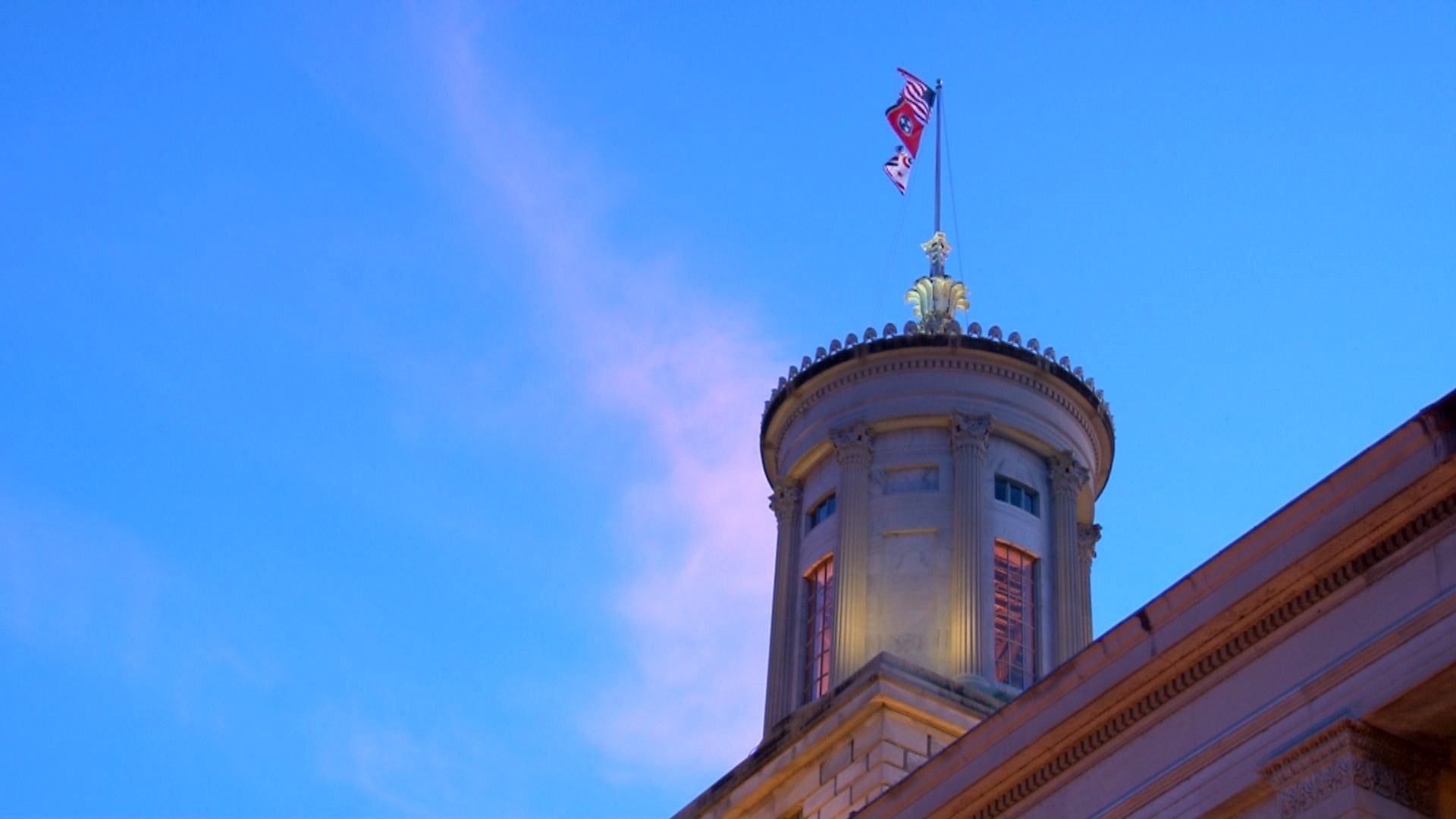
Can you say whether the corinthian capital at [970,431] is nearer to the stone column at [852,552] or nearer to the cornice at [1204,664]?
the stone column at [852,552]

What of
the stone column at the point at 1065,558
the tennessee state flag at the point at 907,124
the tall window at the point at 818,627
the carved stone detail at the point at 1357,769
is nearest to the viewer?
the carved stone detail at the point at 1357,769

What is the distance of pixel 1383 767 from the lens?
2062 centimetres

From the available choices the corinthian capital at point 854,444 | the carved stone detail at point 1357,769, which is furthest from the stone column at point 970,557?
the carved stone detail at point 1357,769

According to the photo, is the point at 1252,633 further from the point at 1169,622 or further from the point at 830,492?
the point at 830,492

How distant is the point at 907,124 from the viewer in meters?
53.5

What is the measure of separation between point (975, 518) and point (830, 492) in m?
3.57

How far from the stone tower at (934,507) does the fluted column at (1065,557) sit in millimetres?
35

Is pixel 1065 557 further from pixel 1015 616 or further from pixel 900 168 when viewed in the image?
pixel 900 168

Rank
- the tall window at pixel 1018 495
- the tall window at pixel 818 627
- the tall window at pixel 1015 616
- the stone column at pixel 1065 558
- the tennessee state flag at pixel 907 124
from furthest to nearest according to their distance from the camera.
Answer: the tennessee state flag at pixel 907 124 < the tall window at pixel 1018 495 < the stone column at pixel 1065 558 < the tall window at pixel 818 627 < the tall window at pixel 1015 616

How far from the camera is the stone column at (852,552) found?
40156mm

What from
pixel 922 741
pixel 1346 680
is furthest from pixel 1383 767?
pixel 922 741

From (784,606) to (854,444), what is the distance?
3.53m

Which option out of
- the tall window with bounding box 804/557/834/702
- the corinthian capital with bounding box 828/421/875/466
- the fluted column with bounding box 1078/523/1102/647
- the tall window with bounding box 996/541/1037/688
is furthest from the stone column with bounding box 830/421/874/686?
the fluted column with bounding box 1078/523/1102/647

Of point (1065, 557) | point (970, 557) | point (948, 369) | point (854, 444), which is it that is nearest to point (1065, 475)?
point (1065, 557)
